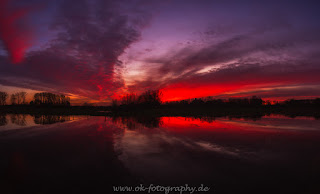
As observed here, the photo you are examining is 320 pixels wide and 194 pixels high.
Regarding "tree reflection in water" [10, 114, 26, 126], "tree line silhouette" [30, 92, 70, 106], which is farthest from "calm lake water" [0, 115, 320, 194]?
"tree line silhouette" [30, 92, 70, 106]

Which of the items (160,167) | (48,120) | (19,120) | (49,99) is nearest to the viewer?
(160,167)

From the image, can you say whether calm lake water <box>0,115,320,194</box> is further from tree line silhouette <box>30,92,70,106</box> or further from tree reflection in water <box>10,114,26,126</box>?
tree line silhouette <box>30,92,70,106</box>

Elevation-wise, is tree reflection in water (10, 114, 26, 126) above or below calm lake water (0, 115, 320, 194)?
above

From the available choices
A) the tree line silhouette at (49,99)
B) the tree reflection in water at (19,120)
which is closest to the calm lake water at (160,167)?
the tree reflection in water at (19,120)

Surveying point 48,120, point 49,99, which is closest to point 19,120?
point 48,120

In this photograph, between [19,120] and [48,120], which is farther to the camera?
[48,120]

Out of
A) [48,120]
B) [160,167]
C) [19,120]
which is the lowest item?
[160,167]

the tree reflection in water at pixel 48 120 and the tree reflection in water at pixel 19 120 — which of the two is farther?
the tree reflection in water at pixel 48 120

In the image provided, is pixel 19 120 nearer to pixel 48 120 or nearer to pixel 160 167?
pixel 48 120

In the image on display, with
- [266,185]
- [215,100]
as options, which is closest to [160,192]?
[266,185]

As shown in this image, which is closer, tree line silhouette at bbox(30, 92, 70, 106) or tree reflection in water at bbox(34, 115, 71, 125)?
tree reflection in water at bbox(34, 115, 71, 125)

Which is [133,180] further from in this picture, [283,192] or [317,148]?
[317,148]

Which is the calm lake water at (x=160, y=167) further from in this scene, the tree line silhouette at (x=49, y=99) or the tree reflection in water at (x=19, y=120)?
the tree line silhouette at (x=49, y=99)

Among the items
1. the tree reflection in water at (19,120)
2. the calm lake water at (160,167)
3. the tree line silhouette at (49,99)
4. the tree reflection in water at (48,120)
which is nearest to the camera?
the calm lake water at (160,167)
